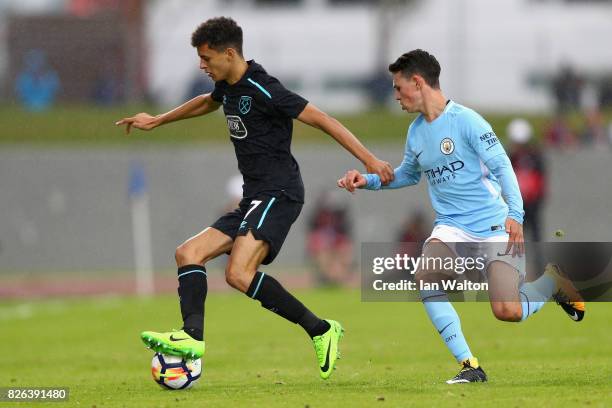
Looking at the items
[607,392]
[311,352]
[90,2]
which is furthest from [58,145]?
[607,392]

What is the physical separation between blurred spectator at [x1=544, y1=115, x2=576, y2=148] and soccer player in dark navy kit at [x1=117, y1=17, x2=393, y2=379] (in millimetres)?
23525

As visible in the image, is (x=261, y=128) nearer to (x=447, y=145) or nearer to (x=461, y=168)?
(x=447, y=145)

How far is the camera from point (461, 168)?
9.30 meters

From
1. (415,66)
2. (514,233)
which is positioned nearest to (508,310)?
(514,233)

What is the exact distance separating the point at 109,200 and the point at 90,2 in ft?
44.0

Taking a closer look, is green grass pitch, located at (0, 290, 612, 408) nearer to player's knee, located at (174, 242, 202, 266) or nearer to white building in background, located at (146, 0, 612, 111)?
player's knee, located at (174, 242, 202, 266)

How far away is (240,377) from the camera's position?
35.1 ft

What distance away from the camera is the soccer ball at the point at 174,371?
922cm

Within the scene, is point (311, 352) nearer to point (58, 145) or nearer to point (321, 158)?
point (321, 158)

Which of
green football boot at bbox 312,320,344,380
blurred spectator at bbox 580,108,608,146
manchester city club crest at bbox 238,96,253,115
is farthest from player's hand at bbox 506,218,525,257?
blurred spectator at bbox 580,108,608,146

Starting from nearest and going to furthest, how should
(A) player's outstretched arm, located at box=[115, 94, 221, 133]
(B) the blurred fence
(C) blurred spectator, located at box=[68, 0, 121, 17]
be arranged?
(A) player's outstretched arm, located at box=[115, 94, 221, 133] → (B) the blurred fence → (C) blurred spectator, located at box=[68, 0, 121, 17]

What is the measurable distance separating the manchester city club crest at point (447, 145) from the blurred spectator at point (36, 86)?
2946 centimetres

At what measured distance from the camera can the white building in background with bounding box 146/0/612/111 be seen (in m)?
36.1

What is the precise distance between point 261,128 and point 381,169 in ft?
3.12
